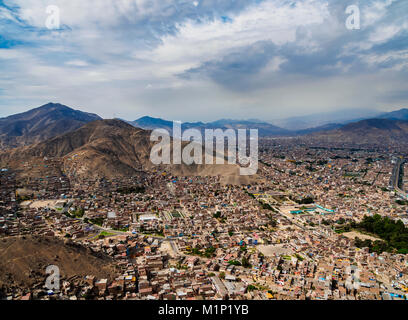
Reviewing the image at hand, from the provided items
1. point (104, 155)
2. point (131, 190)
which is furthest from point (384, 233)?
point (104, 155)

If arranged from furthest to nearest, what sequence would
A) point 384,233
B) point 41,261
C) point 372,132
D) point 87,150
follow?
point 372,132, point 87,150, point 384,233, point 41,261

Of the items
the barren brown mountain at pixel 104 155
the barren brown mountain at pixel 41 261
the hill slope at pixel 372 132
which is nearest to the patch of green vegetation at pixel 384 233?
the barren brown mountain at pixel 41 261

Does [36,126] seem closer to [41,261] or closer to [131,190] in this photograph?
[131,190]

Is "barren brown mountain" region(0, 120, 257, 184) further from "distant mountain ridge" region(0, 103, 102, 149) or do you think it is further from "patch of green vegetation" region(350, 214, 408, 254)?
"distant mountain ridge" region(0, 103, 102, 149)

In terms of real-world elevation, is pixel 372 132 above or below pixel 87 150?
above

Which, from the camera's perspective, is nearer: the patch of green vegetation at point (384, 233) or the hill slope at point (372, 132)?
the patch of green vegetation at point (384, 233)

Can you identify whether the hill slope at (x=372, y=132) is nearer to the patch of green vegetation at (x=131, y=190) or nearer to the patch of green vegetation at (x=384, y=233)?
the patch of green vegetation at (x=384, y=233)

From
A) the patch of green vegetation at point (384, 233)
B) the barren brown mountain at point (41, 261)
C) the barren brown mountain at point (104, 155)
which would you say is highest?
the barren brown mountain at point (104, 155)

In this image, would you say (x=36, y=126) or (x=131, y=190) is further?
(x=36, y=126)
